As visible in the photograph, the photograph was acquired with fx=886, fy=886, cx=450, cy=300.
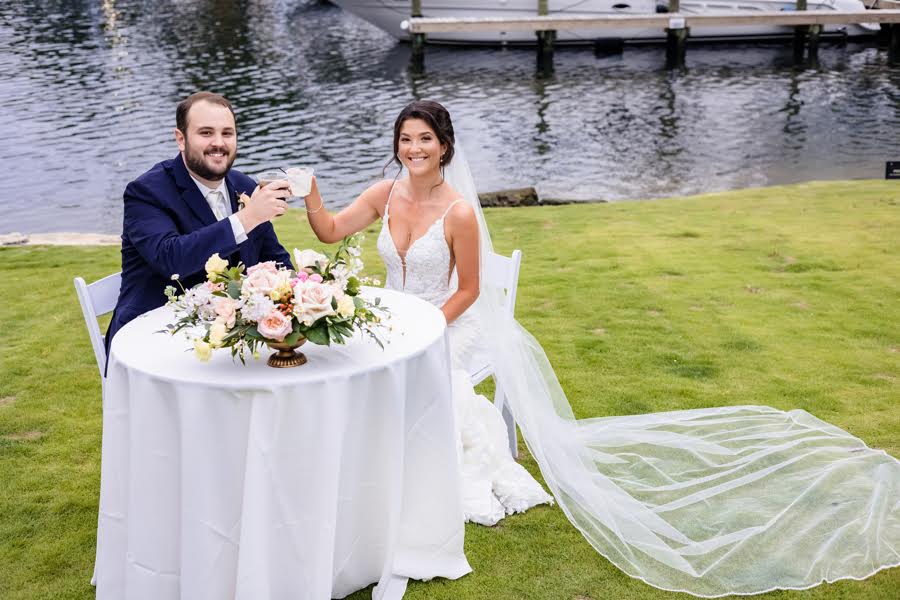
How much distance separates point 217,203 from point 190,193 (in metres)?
0.15

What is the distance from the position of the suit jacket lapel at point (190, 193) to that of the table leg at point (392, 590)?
1.68 metres

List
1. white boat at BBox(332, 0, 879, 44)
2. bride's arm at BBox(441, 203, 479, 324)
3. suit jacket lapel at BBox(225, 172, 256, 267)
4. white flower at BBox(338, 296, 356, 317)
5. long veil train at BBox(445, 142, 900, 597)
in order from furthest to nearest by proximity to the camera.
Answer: white boat at BBox(332, 0, 879, 44) < bride's arm at BBox(441, 203, 479, 324) < suit jacket lapel at BBox(225, 172, 256, 267) < long veil train at BBox(445, 142, 900, 597) < white flower at BBox(338, 296, 356, 317)

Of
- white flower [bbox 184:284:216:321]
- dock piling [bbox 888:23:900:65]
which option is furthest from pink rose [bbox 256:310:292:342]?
dock piling [bbox 888:23:900:65]

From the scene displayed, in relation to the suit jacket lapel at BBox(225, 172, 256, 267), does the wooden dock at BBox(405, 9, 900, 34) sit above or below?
above

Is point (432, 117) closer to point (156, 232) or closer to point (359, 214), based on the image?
point (359, 214)

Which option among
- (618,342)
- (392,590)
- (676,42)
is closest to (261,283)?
(392,590)

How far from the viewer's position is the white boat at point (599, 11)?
25812 mm

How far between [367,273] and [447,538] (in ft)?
15.1

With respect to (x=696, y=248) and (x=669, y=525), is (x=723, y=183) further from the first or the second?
(x=669, y=525)

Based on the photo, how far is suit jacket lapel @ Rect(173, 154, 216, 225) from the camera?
3.77 m

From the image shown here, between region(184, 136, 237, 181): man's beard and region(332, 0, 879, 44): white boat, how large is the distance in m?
23.1

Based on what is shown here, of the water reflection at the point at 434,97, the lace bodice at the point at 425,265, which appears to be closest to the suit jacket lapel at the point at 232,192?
the lace bodice at the point at 425,265

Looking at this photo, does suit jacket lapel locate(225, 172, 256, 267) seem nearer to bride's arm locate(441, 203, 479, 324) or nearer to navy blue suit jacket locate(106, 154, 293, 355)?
navy blue suit jacket locate(106, 154, 293, 355)

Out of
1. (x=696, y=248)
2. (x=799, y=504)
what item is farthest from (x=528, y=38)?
(x=799, y=504)
